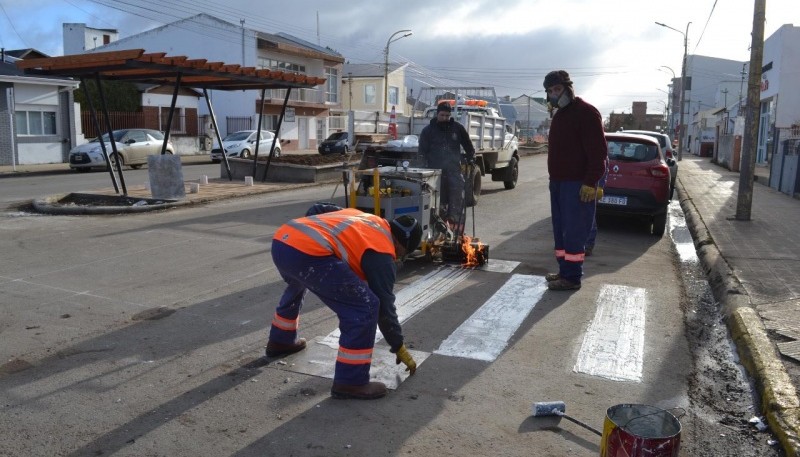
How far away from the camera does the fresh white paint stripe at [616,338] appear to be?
4.98 meters

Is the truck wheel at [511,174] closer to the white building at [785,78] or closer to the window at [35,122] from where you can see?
the white building at [785,78]

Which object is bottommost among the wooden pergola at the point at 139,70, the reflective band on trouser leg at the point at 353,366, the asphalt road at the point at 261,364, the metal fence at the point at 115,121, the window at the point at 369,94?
the asphalt road at the point at 261,364

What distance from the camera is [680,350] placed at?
18.1ft

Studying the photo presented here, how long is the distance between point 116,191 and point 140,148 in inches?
448

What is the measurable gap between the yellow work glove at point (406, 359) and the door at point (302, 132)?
41095 mm

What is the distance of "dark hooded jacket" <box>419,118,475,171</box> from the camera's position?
9648 mm

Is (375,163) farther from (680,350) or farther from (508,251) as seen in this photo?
(680,350)

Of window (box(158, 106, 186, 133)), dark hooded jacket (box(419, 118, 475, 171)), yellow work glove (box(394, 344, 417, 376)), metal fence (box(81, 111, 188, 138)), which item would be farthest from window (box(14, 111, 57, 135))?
yellow work glove (box(394, 344, 417, 376))

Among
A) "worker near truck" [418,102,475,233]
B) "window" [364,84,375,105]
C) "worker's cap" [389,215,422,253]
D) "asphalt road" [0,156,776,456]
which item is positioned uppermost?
"window" [364,84,375,105]

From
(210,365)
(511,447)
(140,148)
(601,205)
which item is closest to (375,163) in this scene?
(601,205)

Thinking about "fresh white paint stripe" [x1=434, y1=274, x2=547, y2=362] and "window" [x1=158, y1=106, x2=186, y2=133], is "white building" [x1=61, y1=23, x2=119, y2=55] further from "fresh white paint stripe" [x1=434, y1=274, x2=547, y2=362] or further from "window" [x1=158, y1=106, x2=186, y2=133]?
"fresh white paint stripe" [x1=434, y1=274, x2=547, y2=362]

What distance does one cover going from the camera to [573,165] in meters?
7.46

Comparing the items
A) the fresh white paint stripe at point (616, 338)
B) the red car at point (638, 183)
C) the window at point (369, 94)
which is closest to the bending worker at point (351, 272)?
the fresh white paint stripe at point (616, 338)

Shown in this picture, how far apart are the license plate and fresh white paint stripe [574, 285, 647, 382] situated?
4106mm
